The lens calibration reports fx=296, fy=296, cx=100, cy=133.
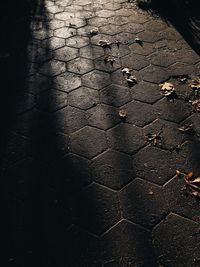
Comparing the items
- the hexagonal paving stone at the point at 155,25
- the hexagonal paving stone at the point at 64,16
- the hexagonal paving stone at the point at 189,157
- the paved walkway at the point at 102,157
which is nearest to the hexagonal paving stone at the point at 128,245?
the paved walkway at the point at 102,157

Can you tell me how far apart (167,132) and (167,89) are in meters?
0.80

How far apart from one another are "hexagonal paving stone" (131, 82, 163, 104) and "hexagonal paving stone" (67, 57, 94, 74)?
807 mm

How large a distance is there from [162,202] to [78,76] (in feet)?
7.33

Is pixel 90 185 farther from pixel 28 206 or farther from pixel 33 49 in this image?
pixel 33 49

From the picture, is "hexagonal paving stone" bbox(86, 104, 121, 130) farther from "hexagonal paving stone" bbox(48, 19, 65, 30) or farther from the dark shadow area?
"hexagonal paving stone" bbox(48, 19, 65, 30)

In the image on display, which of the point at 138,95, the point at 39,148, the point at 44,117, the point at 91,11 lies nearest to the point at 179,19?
the point at 91,11

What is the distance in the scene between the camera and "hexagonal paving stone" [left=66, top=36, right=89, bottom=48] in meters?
4.78

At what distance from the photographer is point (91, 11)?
5859 millimetres

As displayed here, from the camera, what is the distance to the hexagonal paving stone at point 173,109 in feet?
11.2

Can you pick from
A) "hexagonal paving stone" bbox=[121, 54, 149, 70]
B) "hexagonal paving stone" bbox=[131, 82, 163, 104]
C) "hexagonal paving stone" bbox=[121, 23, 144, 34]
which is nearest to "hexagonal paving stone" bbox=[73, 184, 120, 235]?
"hexagonal paving stone" bbox=[131, 82, 163, 104]

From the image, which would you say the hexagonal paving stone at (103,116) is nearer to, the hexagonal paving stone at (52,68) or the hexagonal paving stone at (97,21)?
the hexagonal paving stone at (52,68)

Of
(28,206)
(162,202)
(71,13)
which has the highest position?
(71,13)

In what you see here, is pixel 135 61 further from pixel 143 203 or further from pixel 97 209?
pixel 97 209

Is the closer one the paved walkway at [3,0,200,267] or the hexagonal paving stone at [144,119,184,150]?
the paved walkway at [3,0,200,267]
